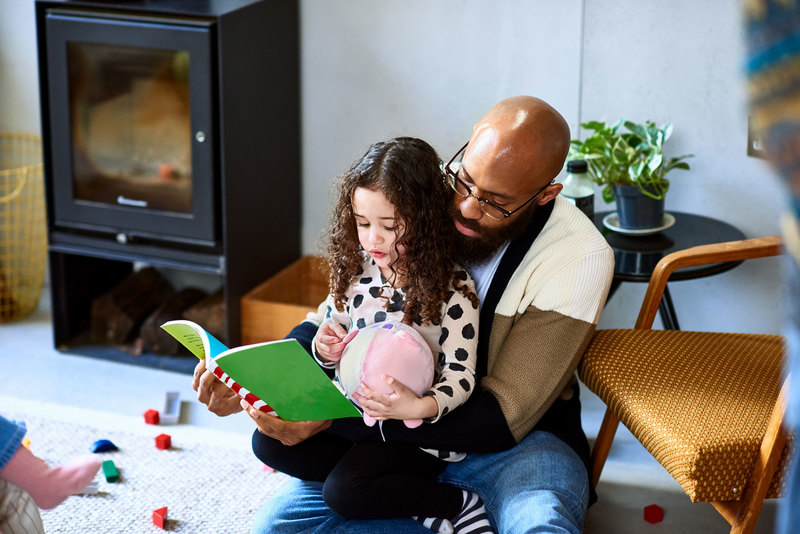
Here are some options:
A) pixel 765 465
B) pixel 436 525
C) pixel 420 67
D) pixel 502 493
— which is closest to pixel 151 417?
pixel 436 525

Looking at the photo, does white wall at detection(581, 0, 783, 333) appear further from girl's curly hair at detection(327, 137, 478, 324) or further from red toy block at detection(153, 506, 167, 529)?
red toy block at detection(153, 506, 167, 529)

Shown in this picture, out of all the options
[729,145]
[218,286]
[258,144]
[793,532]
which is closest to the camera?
[793,532]

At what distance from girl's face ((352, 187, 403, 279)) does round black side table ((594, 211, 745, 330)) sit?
678 mm

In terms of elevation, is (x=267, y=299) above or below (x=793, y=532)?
below

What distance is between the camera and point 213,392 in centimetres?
170

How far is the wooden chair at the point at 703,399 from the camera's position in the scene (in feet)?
5.07

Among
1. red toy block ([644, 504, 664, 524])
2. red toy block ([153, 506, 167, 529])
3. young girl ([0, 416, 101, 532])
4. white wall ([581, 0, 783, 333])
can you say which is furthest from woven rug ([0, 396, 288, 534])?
white wall ([581, 0, 783, 333])

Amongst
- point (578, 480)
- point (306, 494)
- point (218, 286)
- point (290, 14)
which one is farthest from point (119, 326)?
point (578, 480)

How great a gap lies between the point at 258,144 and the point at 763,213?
1.44 metres

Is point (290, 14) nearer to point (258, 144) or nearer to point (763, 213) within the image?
point (258, 144)

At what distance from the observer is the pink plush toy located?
161 centimetres

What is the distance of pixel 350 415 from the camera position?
162cm

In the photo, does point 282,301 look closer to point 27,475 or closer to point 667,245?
point 667,245

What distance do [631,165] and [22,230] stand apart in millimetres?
2113
